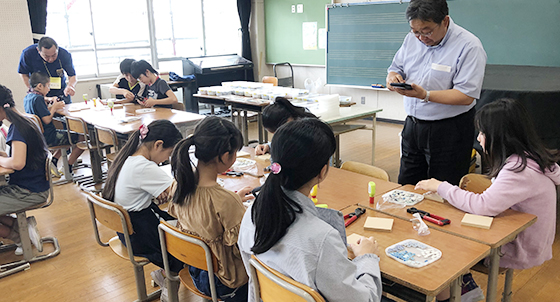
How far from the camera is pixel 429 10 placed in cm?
224

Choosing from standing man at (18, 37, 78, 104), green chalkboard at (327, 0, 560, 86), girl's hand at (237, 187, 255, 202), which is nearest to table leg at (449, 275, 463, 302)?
girl's hand at (237, 187, 255, 202)

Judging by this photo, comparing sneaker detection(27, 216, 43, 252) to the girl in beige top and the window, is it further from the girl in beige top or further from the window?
the window

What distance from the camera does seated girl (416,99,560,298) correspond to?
1.82m

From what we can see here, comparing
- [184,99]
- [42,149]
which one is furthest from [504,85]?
[184,99]

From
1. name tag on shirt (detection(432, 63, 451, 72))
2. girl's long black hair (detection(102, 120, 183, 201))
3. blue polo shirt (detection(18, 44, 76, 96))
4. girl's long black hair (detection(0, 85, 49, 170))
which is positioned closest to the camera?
girl's long black hair (detection(102, 120, 183, 201))

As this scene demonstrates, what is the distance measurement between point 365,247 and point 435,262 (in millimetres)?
247

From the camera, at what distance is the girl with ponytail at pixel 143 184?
2.26m

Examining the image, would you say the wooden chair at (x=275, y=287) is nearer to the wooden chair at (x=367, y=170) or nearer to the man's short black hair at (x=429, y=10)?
the wooden chair at (x=367, y=170)

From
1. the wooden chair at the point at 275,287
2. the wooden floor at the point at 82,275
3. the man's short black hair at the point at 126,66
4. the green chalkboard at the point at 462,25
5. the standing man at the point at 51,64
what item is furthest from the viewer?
the standing man at the point at 51,64

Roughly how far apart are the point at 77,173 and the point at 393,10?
4.83 metres

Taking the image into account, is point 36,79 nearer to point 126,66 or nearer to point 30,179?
point 126,66

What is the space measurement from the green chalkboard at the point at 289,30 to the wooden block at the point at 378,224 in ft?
20.6

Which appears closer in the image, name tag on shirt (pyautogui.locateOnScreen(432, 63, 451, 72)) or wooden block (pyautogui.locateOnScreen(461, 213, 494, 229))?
wooden block (pyautogui.locateOnScreen(461, 213, 494, 229))

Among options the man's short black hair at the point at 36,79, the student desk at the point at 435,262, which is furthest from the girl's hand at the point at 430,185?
the man's short black hair at the point at 36,79
